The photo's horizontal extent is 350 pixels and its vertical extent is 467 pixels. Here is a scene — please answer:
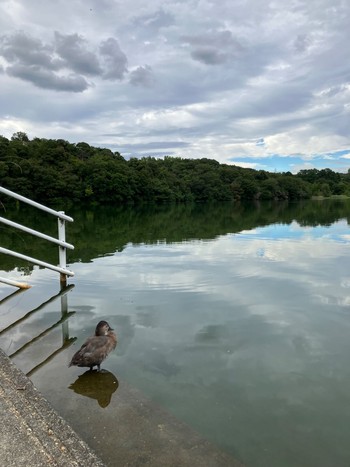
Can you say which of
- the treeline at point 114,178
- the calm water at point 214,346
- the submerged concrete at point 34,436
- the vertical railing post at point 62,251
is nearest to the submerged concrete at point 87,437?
the submerged concrete at point 34,436

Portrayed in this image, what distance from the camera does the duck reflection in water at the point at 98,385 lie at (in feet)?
11.1

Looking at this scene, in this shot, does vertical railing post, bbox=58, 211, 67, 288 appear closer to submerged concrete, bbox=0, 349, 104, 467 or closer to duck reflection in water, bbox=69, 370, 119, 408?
duck reflection in water, bbox=69, 370, 119, 408

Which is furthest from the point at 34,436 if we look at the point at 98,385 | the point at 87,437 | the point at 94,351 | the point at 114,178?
the point at 114,178

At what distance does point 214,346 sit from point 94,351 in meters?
1.52

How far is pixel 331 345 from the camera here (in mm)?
4750

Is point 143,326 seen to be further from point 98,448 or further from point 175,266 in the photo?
point 175,266

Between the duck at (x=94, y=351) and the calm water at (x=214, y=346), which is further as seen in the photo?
the duck at (x=94, y=351)

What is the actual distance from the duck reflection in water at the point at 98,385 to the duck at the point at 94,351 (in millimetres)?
94

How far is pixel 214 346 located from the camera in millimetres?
4613

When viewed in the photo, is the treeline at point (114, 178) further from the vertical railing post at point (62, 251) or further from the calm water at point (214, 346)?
the calm water at point (214, 346)

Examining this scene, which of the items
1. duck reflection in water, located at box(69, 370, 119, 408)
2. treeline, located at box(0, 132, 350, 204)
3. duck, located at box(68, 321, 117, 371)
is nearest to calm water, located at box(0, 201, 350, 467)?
duck reflection in water, located at box(69, 370, 119, 408)

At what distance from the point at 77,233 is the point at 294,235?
28.7 ft

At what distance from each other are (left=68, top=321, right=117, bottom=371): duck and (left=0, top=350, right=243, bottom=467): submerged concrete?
0.49 m

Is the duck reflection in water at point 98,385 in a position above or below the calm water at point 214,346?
above
